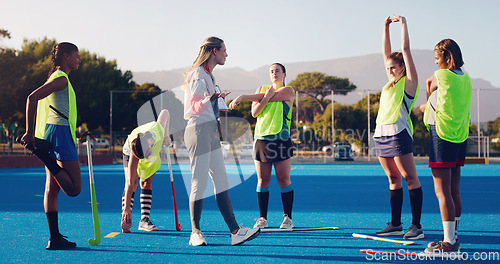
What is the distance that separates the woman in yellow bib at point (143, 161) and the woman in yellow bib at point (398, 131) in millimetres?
2402

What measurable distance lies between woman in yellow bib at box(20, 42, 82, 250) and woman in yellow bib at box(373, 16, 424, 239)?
2985mm

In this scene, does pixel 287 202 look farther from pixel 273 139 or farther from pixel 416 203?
pixel 416 203

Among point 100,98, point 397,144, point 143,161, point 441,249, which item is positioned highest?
point 100,98

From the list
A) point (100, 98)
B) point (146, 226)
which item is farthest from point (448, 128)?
point (100, 98)

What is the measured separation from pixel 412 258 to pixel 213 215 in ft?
11.5

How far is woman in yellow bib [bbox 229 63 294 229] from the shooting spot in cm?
585

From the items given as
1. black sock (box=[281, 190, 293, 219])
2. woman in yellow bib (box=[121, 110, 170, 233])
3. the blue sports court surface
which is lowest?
the blue sports court surface

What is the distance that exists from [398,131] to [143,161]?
9.03ft

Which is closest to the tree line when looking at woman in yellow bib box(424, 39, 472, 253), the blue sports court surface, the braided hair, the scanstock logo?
the scanstock logo

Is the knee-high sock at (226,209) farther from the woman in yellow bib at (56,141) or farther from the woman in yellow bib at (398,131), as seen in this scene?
the woman in yellow bib at (398,131)

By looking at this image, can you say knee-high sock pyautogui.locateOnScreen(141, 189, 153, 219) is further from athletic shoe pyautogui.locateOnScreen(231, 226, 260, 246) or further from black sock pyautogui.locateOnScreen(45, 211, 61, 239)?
athletic shoe pyautogui.locateOnScreen(231, 226, 260, 246)

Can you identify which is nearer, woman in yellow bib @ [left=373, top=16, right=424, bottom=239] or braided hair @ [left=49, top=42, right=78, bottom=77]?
braided hair @ [left=49, top=42, right=78, bottom=77]

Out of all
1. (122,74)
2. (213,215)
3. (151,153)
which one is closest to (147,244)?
(151,153)

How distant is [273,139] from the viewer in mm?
5879
